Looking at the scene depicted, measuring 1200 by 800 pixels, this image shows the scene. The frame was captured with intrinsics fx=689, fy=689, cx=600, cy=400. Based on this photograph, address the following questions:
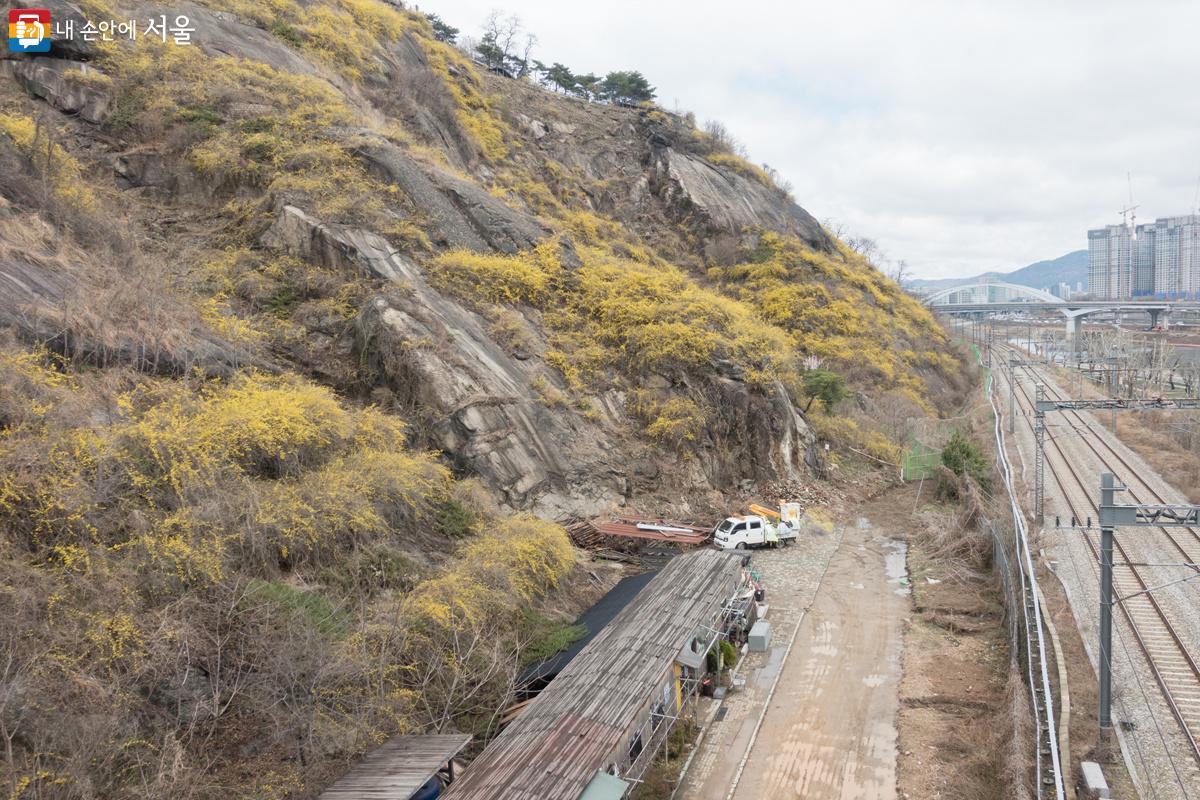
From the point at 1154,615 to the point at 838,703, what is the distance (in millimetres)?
10085

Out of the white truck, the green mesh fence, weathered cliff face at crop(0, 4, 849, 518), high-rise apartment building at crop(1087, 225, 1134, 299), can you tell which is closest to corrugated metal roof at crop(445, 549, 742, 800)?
weathered cliff face at crop(0, 4, 849, 518)

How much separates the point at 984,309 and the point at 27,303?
442 ft

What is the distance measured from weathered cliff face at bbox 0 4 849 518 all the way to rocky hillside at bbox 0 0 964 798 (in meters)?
0.12

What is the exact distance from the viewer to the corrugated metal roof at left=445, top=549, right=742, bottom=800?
10.3m

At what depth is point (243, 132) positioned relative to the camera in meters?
25.4

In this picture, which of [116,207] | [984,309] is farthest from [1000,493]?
[984,309]

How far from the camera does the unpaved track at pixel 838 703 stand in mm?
12891

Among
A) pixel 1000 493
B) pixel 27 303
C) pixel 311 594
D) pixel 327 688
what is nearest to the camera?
pixel 327 688

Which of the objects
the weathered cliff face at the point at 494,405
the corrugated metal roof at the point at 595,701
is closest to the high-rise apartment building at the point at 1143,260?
the weathered cliff face at the point at 494,405

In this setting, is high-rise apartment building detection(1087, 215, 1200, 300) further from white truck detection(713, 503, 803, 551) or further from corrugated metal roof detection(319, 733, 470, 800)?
corrugated metal roof detection(319, 733, 470, 800)

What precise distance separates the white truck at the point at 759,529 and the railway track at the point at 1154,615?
971 cm

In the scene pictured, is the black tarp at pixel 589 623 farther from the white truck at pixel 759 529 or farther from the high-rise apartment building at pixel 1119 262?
the high-rise apartment building at pixel 1119 262

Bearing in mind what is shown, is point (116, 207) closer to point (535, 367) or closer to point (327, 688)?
point (535, 367)

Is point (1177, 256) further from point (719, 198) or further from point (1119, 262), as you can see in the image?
point (719, 198)
